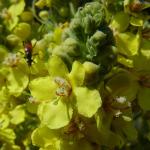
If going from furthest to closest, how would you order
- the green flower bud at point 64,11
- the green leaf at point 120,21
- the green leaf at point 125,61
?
the green flower bud at point 64,11
the green leaf at point 120,21
the green leaf at point 125,61

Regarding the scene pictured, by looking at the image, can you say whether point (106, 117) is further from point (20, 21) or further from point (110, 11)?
point (20, 21)

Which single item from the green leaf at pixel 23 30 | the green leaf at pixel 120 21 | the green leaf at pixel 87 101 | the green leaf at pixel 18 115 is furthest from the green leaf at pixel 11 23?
the green leaf at pixel 87 101

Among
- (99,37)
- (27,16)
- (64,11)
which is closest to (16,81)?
(64,11)

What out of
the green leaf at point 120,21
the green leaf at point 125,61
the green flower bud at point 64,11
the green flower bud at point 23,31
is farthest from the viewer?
the green flower bud at point 23,31

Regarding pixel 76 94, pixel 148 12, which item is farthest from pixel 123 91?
pixel 148 12

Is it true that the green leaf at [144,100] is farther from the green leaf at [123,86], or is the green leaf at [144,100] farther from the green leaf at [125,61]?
the green leaf at [125,61]

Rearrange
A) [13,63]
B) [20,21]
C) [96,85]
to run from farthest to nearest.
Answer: [20,21]
[13,63]
[96,85]
